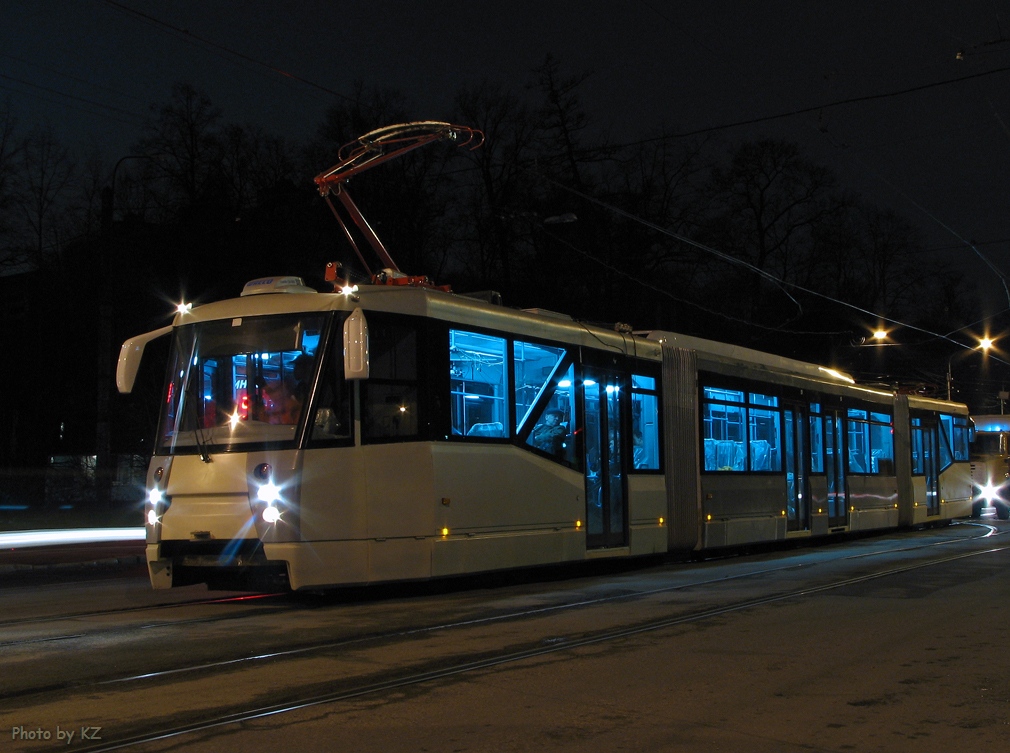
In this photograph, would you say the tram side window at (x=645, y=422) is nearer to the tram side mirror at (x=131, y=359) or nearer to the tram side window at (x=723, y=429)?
the tram side window at (x=723, y=429)

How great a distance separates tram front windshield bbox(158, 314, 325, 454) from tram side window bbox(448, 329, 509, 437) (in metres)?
1.65

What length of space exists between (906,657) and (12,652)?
258 inches

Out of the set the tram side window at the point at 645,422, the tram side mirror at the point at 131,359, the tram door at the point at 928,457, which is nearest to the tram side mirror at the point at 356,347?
the tram side mirror at the point at 131,359

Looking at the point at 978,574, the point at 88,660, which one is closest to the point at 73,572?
the point at 88,660

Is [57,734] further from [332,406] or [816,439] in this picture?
[816,439]

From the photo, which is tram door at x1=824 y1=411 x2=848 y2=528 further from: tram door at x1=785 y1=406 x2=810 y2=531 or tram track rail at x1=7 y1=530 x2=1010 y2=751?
tram track rail at x1=7 y1=530 x2=1010 y2=751

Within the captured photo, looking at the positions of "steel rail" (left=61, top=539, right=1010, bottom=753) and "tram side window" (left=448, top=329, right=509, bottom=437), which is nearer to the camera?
"steel rail" (left=61, top=539, right=1010, bottom=753)

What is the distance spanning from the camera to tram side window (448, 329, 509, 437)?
1169cm

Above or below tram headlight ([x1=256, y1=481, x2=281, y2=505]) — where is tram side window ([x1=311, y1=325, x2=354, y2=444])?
above

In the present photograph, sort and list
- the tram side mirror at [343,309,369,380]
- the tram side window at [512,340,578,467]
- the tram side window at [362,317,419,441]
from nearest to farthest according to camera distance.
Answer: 1. the tram side mirror at [343,309,369,380]
2. the tram side window at [362,317,419,441]
3. the tram side window at [512,340,578,467]

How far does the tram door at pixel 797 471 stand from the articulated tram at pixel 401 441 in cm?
356

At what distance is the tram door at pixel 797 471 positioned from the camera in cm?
1911

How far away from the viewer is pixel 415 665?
7.64 m

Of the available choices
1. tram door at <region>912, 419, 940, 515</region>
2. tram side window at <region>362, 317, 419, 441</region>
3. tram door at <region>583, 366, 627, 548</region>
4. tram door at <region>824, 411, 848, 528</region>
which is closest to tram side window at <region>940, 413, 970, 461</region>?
tram door at <region>912, 419, 940, 515</region>
